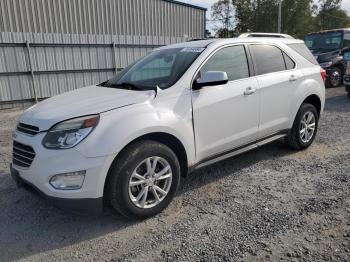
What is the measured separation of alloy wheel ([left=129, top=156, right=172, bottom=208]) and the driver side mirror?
91 cm

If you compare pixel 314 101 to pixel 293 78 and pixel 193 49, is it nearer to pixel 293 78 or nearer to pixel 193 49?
pixel 293 78

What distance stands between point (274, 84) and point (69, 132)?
277cm

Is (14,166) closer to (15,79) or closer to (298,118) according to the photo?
(298,118)

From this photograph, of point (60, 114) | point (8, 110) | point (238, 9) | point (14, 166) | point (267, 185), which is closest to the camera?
point (60, 114)

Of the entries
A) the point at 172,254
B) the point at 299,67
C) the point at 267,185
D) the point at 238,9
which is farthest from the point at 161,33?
the point at 238,9

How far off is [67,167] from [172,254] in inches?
45.5

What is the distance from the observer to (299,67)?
189 inches

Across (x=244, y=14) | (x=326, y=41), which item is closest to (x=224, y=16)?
(x=244, y=14)

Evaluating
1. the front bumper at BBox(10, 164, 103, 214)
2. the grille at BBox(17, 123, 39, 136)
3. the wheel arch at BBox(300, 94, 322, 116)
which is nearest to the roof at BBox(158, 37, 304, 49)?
the wheel arch at BBox(300, 94, 322, 116)

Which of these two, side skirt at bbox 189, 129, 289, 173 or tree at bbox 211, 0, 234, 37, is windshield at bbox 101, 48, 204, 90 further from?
tree at bbox 211, 0, 234, 37

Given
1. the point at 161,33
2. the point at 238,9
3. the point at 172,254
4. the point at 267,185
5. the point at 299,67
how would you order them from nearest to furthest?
1. the point at 172,254
2. the point at 267,185
3. the point at 299,67
4. the point at 161,33
5. the point at 238,9

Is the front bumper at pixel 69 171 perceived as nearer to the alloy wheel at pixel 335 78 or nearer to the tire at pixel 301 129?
the tire at pixel 301 129

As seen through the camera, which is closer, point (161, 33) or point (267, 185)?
point (267, 185)

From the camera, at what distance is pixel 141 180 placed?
3.15 m
